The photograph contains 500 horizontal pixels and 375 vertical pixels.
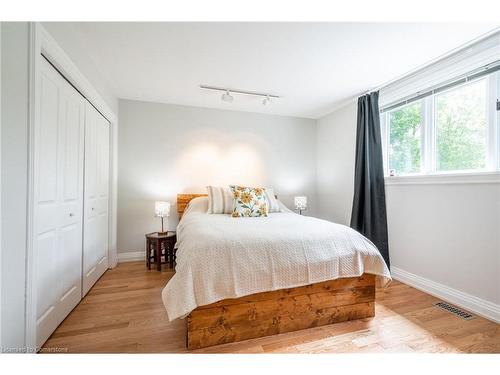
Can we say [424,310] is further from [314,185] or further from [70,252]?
[70,252]

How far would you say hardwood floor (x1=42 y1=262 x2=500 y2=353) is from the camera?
52.2 inches

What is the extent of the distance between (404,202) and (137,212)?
3.44 m

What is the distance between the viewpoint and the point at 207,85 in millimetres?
2576

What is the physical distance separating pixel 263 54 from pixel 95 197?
7.26 feet

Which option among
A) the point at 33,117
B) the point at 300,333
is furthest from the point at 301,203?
the point at 33,117

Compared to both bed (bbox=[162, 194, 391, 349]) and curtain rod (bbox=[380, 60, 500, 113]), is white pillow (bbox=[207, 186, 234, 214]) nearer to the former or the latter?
bed (bbox=[162, 194, 391, 349])

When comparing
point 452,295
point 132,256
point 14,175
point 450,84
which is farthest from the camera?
point 132,256

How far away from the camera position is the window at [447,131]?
1773 millimetres

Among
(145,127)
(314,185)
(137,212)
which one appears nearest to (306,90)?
(314,185)

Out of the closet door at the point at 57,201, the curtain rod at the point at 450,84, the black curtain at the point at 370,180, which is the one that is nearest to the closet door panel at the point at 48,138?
the closet door at the point at 57,201

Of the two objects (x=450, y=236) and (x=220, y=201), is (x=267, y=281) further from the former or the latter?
(x=450, y=236)

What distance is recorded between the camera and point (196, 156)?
3252mm

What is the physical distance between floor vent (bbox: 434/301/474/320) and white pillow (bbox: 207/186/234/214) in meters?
2.23

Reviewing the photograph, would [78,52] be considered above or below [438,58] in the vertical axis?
below
